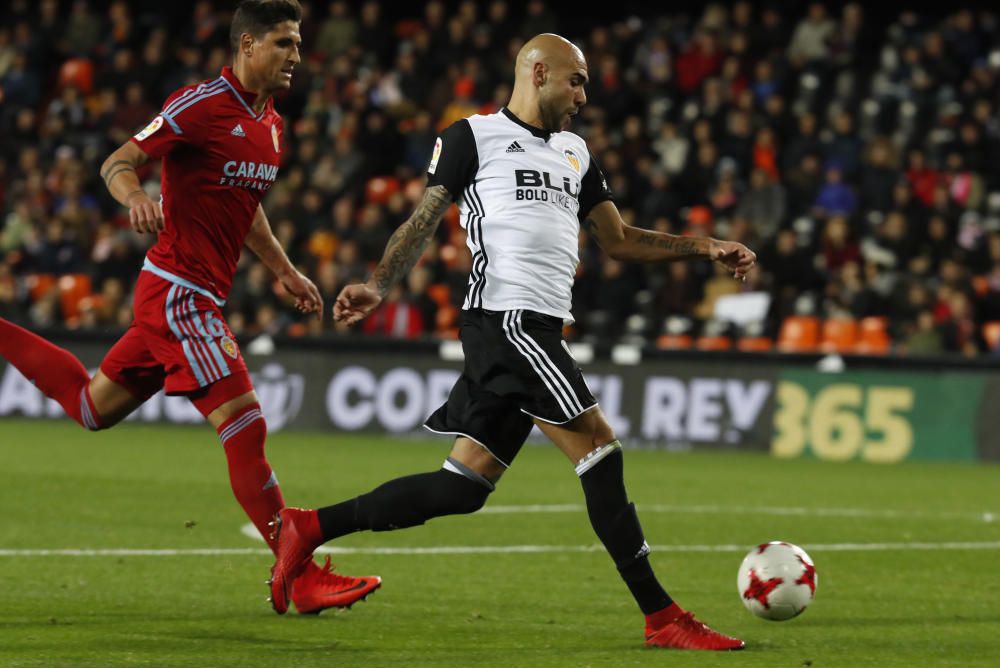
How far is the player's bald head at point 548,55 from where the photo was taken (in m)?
6.39

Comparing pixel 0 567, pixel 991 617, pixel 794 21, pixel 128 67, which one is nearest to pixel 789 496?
pixel 991 617

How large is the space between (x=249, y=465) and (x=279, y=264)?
3.28 ft

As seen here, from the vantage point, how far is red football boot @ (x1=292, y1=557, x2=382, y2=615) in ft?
22.2

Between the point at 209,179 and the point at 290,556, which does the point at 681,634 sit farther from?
the point at 209,179

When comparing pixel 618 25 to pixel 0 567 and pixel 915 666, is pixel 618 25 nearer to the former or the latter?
pixel 0 567

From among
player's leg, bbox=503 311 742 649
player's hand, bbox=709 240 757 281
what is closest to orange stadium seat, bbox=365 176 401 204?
player's hand, bbox=709 240 757 281

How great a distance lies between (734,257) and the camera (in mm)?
6453

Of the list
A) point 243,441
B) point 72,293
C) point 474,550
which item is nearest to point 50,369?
point 243,441

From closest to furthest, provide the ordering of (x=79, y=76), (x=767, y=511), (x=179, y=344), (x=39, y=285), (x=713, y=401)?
1. (x=179, y=344)
2. (x=767, y=511)
3. (x=713, y=401)
4. (x=39, y=285)
5. (x=79, y=76)

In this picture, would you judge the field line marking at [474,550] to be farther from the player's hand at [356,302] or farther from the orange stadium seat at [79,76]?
the orange stadium seat at [79,76]

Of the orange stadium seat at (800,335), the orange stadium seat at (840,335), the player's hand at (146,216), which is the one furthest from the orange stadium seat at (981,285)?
the player's hand at (146,216)

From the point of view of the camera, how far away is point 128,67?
84.6 feet

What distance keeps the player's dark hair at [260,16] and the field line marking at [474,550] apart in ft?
9.80

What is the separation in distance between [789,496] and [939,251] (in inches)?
293
